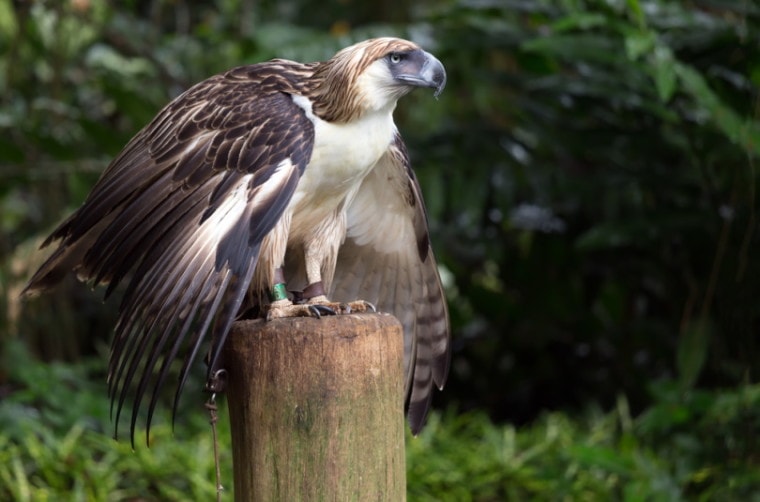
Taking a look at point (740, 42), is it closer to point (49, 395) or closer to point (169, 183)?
point (169, 183)

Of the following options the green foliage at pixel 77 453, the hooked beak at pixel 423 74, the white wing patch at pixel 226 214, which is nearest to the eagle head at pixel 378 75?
the hooked beak at pixel 423 74

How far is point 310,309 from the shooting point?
2.53 meters

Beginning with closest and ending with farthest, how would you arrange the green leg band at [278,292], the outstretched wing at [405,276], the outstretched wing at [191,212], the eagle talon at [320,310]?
the outstretched wing at [191,212] < the eagle talon at [320,310] < the green leg band at [278,292] < the outstretched wing at [405,276]

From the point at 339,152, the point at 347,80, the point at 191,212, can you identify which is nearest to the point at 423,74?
the point at 347,80

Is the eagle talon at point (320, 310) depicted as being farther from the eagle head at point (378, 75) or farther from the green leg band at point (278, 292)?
the eagle head at point (378, 75)

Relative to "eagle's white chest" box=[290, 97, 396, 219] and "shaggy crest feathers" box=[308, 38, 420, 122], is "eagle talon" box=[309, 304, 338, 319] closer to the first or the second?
"eagle's white chest" box=[290, 97, 396, 219]

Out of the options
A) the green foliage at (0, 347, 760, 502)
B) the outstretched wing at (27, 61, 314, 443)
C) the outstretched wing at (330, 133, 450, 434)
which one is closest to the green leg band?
the outstretched wing at (27, 61, 314, 443)

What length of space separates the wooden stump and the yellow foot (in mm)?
70

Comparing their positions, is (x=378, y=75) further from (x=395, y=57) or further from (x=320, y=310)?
(x=320, y=310)

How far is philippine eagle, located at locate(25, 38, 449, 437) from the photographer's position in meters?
2.40

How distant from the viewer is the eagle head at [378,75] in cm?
260

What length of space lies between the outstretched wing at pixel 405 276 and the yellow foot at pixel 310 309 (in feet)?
1.82

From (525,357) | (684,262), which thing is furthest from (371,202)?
(525,357)

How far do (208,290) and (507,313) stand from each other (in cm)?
342
